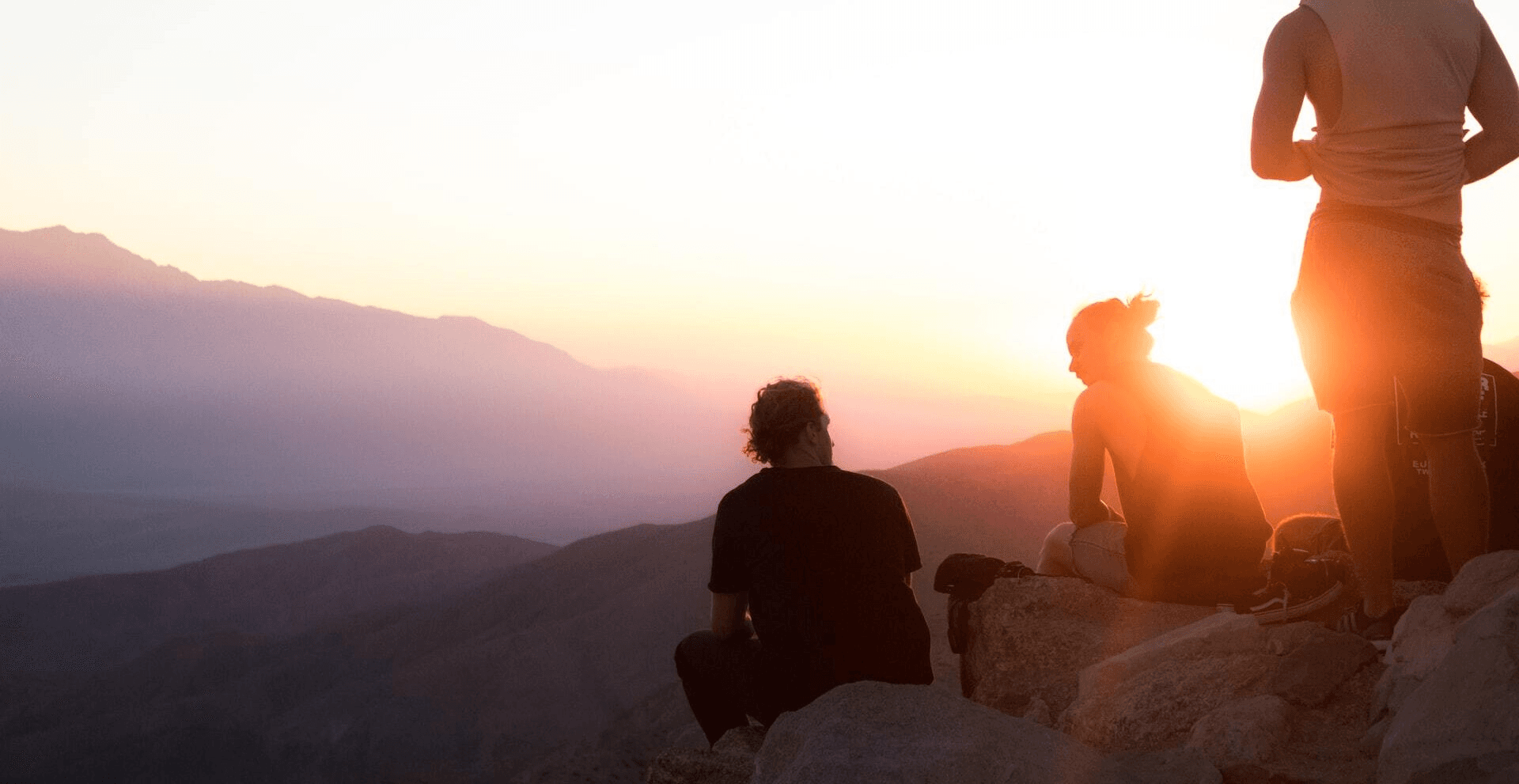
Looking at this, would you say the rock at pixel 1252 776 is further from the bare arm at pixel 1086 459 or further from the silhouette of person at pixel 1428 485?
the bare arm at pixel 1086 459

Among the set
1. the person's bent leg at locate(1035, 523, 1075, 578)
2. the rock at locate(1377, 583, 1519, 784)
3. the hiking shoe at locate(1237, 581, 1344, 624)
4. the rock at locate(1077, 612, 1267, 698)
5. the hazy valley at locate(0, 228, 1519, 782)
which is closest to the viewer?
the rock at locate(1377, 583, 1519, 784)

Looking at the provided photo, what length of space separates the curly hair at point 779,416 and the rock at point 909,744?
0.94 meters

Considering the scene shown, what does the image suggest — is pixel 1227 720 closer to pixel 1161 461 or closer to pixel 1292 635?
pixel 1292 635

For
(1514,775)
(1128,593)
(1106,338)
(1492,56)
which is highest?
(1492,56)

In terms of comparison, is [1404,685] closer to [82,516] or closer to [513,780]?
[513,780]

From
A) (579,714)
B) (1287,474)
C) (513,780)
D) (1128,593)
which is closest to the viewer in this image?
(1128,593)

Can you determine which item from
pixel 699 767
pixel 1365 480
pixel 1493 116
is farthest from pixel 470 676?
pixel 1493 116

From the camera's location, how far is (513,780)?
29.6 meters

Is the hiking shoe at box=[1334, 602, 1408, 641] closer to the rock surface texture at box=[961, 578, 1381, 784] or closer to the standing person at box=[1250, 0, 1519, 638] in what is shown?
the rock surface texture at box=[961, 578, 1381, 784]

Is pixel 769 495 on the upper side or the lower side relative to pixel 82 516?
upper

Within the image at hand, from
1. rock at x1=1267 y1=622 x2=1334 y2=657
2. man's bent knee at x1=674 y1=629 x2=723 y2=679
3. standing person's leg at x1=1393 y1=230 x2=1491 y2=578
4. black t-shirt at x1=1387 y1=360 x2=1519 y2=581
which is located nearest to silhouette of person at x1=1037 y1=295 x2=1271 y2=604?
black t-shirt at x1=1387 y1=360 x2=1519 y2=581

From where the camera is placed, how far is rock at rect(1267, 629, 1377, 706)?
3.48 meters

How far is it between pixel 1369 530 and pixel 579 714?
41.9m

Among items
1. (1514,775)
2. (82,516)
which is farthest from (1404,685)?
(82,516)
